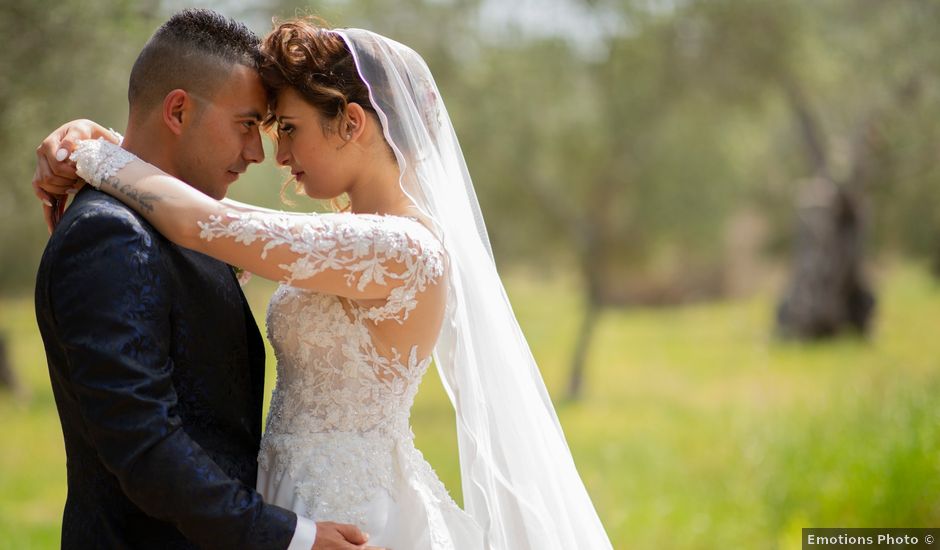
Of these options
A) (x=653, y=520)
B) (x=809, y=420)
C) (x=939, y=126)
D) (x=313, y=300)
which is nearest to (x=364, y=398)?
(x=313, y=300)

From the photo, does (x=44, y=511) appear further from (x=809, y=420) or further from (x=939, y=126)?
(x=939, y=126)

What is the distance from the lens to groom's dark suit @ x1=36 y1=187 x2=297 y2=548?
2.01 metres

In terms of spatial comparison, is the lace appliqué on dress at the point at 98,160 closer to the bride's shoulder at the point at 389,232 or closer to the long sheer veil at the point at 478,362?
the bride's shoulder at the point at 389,232

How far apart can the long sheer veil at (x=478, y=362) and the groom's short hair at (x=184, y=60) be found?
1.18 ft

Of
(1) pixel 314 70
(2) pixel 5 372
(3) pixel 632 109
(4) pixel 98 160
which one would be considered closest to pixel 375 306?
(1) pixel 314 70

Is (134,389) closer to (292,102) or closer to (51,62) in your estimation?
(292,102)

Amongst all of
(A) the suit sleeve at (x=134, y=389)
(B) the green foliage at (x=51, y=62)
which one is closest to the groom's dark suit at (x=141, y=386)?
(A) the suit sleeve at (x=134, y=389)

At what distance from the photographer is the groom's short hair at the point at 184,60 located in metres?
2.44

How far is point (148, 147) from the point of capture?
247cm

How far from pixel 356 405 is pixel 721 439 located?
358 inches

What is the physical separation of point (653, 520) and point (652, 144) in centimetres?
1059

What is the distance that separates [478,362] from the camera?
2.88 metres

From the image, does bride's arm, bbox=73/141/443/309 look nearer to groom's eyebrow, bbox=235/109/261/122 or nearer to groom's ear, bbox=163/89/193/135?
groom's ear, bbox=163/89/193/135

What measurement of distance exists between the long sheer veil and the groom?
0.41 meters
